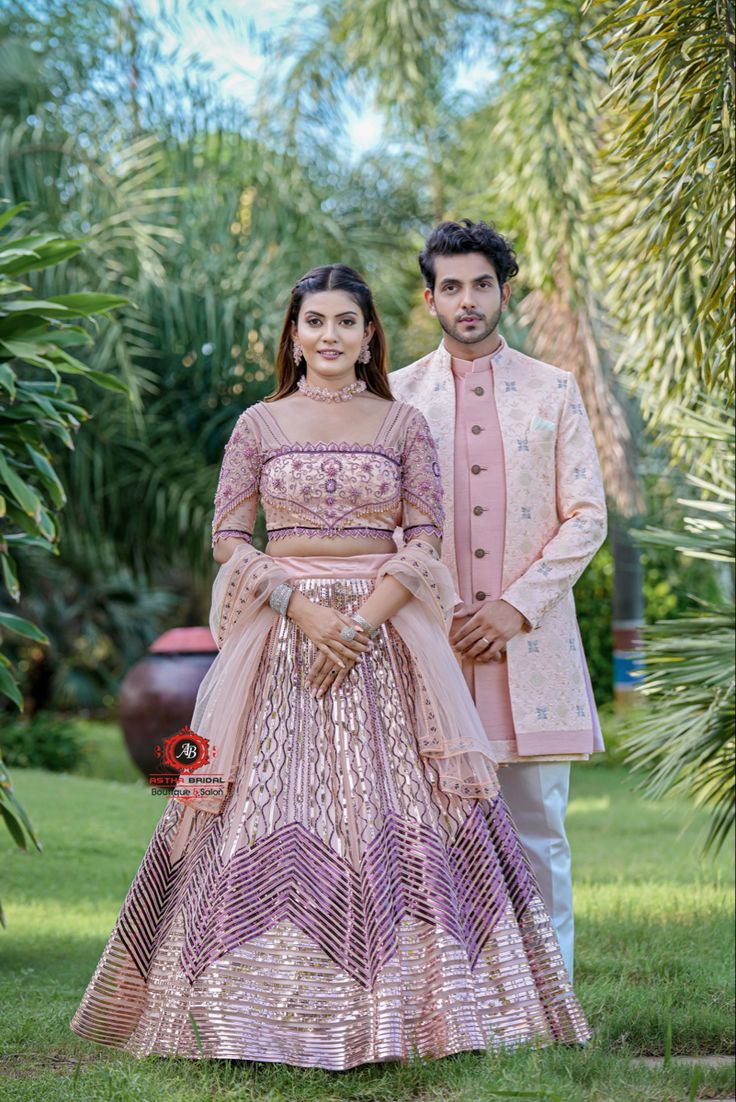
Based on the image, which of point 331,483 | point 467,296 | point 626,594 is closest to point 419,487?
point 331,483

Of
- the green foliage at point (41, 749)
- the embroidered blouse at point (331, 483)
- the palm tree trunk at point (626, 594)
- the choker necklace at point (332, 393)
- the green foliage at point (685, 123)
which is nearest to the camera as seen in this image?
the embroidered blouse at point (331, 483)

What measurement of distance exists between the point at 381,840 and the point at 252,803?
29cm

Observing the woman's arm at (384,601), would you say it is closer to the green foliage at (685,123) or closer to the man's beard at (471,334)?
the man's beard at (471,334)

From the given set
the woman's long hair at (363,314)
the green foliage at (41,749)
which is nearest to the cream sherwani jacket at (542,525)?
the woman's long hair at (363,314)

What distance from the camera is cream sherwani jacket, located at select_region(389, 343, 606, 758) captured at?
348 cm

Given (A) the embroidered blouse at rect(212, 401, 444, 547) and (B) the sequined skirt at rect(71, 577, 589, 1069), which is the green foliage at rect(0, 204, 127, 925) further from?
(B) the sequined skirt at rect(71, 577, 589, 1069)

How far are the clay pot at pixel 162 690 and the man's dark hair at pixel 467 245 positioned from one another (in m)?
6.61

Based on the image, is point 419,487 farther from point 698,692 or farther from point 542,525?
point 698,692

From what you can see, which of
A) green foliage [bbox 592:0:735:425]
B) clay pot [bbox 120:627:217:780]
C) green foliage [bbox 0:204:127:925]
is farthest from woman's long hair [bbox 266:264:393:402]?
clay pot [bbox 120:627:217:780]

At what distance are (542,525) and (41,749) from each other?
907cm

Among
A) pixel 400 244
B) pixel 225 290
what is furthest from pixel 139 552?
pixel 400 244

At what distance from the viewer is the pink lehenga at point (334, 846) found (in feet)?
9.29

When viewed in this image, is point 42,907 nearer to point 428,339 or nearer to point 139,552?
point 139,552

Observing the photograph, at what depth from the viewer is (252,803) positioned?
301cm
